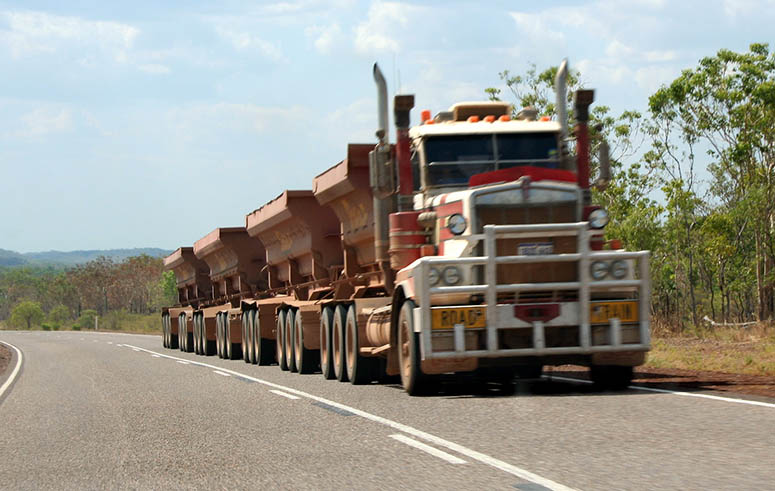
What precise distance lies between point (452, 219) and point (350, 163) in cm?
408

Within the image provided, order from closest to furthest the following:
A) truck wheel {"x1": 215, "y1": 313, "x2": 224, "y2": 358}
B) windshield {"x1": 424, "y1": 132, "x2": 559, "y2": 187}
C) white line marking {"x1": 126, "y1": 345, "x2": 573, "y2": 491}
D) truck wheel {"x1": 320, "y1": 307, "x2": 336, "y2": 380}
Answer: white line marking {"x1": 126, "y1": 345, "x2": 573, "y2": 491} < windshield {"x1": 424, "y1": 132, "x2": 559, "y2": 187} < truck wheel {"x1": 320, "y1": 307, "x2": 336, "y2": 380} < truck wheel {"x1": 215, "y1": 313, "x2": 224, "y2": 358}

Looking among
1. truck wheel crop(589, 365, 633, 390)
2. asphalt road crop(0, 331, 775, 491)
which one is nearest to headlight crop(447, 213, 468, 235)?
asphalt road crop(0, 331, 775, 491)

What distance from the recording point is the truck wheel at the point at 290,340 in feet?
66.3

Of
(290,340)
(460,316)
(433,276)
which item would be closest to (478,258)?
(433,276)

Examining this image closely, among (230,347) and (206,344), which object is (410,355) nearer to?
(230,347)

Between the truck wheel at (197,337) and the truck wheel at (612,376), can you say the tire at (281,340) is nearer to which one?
the truck wheel at (612,376)

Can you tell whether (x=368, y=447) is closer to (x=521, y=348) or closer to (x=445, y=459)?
(x=445, y=459)

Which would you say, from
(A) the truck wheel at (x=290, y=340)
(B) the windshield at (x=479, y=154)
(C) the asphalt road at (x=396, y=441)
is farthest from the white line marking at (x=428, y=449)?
(A) the truck wheel at (x=290, y=340)

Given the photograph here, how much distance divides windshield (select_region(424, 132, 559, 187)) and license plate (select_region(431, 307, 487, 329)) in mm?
2245

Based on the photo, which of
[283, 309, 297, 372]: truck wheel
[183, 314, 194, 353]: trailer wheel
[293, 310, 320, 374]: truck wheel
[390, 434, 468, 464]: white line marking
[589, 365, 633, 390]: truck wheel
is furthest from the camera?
[183, 314, 194, 353]: trailer wheel

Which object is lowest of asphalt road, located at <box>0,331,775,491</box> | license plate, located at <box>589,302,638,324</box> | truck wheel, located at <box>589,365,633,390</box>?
asphalt road, located at <box>0,331,775,491</box>

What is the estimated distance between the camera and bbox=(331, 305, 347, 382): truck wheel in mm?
16688

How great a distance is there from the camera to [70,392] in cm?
1653

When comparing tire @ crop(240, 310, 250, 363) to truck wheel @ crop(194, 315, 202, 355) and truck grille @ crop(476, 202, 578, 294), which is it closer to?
truck wheel @ crop(194, 315, 202, 355)
